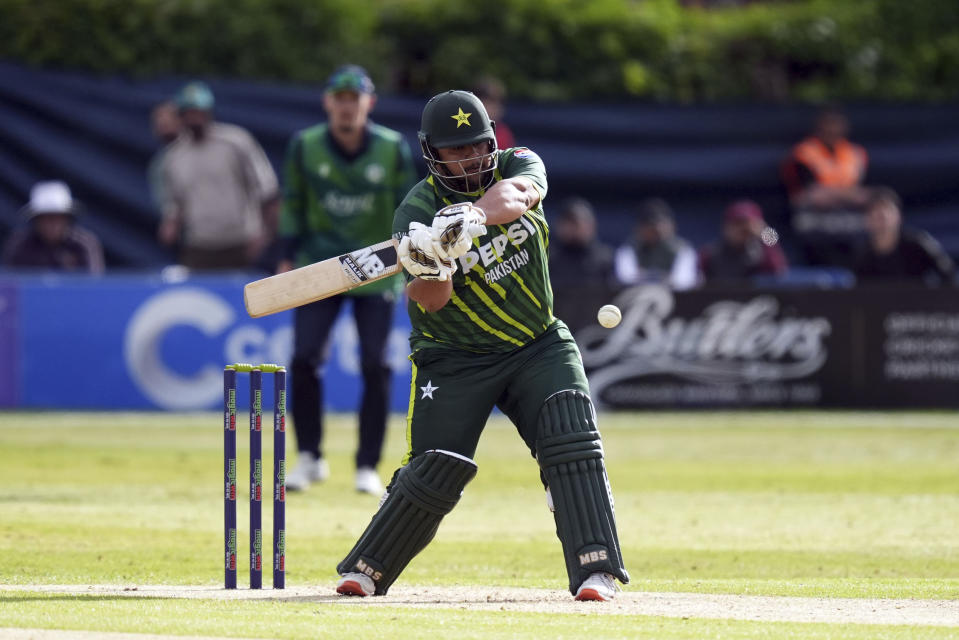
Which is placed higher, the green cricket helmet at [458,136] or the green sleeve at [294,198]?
the green sleeve at [294,198]

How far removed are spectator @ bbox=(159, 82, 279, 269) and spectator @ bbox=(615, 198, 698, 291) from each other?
325cm

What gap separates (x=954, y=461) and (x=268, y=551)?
5467 mm

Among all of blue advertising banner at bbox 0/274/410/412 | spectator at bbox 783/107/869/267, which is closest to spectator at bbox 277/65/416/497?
blue advertising banner at bbox 0/274/410/412

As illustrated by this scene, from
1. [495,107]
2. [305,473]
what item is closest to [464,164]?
[305,473]

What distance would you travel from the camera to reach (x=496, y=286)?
610 centimetres

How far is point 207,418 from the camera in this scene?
13617mm

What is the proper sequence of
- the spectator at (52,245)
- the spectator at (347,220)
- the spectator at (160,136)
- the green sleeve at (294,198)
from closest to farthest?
the spectator at (347,220) → the green sleeve at (294,198) → the spectator at (52,245) → the spectator at (160,136)

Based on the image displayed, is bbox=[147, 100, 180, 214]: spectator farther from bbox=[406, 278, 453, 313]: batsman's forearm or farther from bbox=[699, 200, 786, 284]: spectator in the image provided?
bbox=[406, 278, 453, 313]: batsman's forearm

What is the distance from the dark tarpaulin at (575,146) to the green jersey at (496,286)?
10060 mm

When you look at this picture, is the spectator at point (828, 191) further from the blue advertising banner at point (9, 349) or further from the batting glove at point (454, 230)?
the batting glove at point (454, 230)

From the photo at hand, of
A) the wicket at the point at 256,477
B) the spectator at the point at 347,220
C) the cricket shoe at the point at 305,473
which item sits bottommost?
the wicket at the point at 256,477

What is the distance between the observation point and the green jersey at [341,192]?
9438 mm

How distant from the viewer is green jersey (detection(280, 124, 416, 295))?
31.0 feet

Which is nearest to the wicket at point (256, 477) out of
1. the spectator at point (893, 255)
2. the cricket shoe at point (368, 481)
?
the cricket shoe at point (368, 481)
